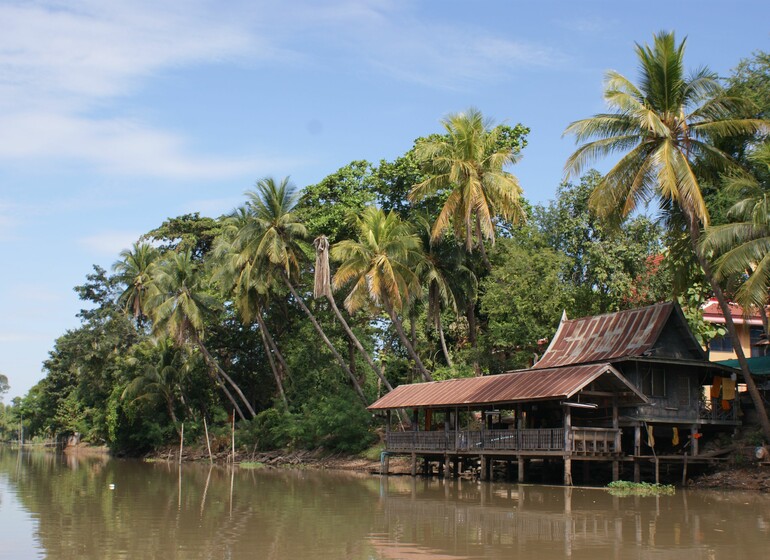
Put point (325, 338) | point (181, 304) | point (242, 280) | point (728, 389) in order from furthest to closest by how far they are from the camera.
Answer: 1. point (181, 304)
2. point (242, 280)
3. point (325, 338)
4. point (728, 389)

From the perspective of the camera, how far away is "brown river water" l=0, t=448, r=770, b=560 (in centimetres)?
1258

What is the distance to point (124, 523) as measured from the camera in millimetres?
15984

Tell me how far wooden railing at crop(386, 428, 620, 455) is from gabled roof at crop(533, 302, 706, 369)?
2614 mm

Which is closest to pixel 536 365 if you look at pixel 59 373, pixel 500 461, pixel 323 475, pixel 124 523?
pixel 500 461

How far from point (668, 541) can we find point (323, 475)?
20229 mm

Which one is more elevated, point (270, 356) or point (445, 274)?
point (445, 274)

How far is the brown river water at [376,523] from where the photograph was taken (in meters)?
12.6

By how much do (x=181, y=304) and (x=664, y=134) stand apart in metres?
26.3

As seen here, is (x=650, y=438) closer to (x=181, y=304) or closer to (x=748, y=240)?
(x=748, y=240)

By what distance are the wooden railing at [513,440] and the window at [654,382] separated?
210 cm

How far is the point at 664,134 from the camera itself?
24016 mm

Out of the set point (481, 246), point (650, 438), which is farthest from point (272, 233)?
point (650, 438)

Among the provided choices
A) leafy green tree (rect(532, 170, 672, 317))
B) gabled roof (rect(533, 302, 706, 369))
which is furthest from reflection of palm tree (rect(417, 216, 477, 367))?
gabled roof (rect(533, 302, 706, 369))

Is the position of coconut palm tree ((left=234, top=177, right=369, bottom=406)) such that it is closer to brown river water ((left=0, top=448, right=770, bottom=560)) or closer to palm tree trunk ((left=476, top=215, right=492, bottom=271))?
palm tree trunk ((left=476, top=215, right=492, bottom=271))
